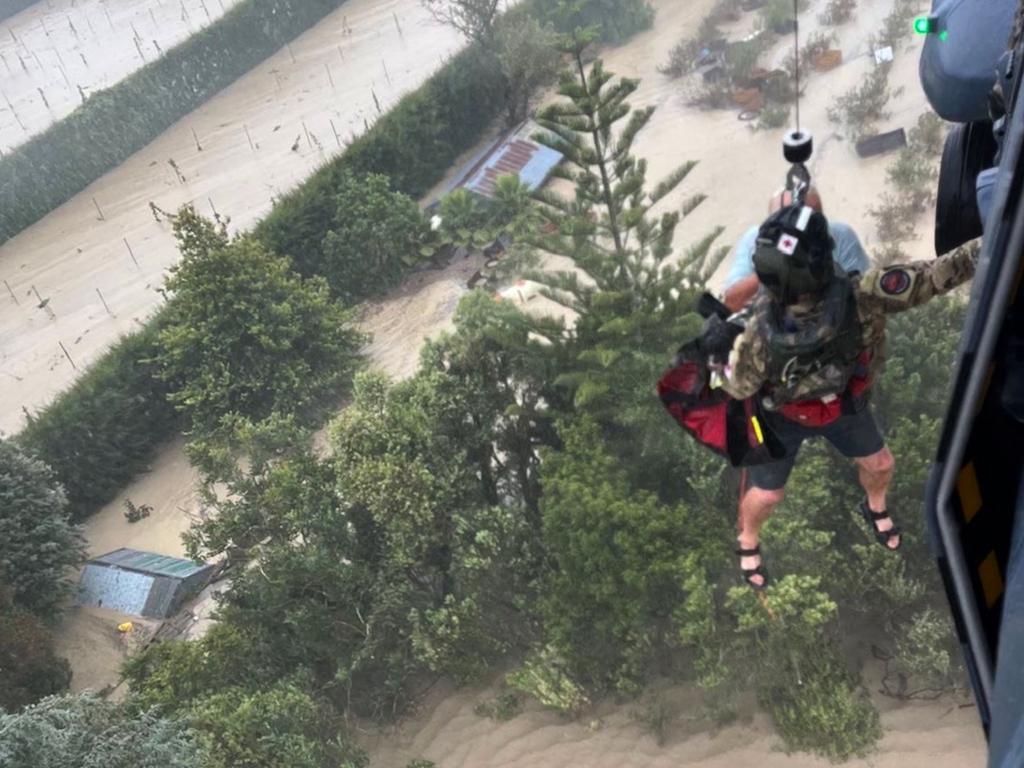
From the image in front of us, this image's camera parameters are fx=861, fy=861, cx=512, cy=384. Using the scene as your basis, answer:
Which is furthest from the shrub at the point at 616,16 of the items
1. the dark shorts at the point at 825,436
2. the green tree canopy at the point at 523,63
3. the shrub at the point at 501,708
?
the dark shorts at the point at 825,436

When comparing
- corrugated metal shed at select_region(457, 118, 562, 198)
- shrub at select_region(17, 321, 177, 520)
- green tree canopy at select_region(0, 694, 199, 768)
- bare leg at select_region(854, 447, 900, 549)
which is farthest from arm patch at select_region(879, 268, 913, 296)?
corrugated metal shed at select_region(457, 118, 562, 198)

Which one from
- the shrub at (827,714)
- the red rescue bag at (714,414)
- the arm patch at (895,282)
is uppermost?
the arm patch at (895,282)

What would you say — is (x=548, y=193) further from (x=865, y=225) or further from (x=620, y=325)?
(x=865, y=225)

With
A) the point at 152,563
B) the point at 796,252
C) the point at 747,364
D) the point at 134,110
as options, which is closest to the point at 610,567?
the point at 747,364

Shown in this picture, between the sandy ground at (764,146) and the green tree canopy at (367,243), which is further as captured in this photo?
the green tree canopy at (367,243)

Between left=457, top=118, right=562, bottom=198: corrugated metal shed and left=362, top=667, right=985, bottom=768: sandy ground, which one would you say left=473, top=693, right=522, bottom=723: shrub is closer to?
left=362, top=667, right=985, bottom=768: sandy ground

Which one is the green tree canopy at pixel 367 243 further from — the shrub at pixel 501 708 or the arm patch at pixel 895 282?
the arm patch at pixel 895 282

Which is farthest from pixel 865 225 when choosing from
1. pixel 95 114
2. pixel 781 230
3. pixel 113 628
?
pixel 95 114
